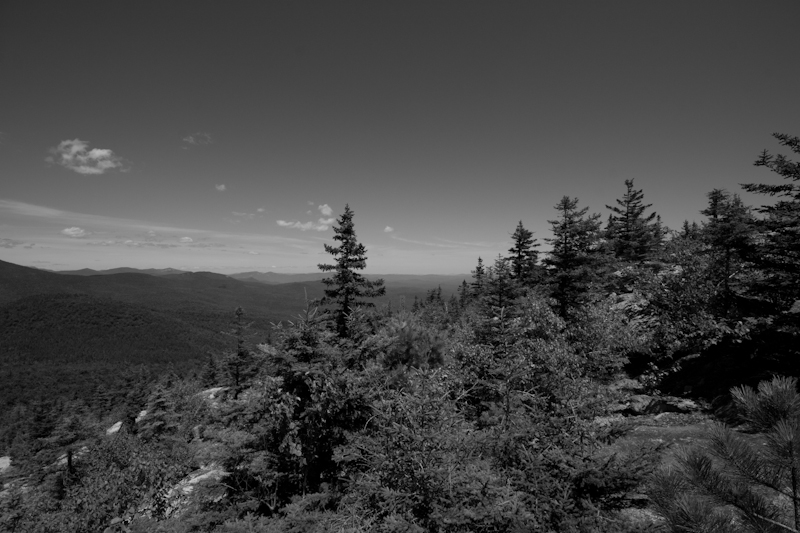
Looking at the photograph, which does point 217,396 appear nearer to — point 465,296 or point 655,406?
point 465,296

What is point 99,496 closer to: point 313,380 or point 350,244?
point 313,380

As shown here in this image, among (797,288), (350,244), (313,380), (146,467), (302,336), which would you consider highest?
(350,244)

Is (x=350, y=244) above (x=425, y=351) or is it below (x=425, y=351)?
above

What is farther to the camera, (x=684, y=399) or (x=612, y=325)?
(x=612, y=325)

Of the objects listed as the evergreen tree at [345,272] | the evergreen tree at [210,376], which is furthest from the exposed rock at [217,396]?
the evergreen tree at [345,272]

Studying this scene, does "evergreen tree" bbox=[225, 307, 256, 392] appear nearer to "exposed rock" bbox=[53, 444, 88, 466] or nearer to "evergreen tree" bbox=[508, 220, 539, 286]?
"exposed rock" bbox=[53, 444, 88, 466]

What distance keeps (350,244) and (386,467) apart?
543 inches

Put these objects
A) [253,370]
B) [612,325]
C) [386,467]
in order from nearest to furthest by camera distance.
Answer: [386,467], [612,325], [253,370]

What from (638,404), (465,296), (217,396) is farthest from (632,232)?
(217,396)

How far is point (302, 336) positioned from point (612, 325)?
12417mm

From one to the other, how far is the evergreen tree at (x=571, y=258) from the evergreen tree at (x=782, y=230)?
26.4ft

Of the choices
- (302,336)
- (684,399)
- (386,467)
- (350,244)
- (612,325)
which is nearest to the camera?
(386,467)

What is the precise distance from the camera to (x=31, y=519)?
1578 cm

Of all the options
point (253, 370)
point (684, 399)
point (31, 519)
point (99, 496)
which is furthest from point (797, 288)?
point (253, 370)
